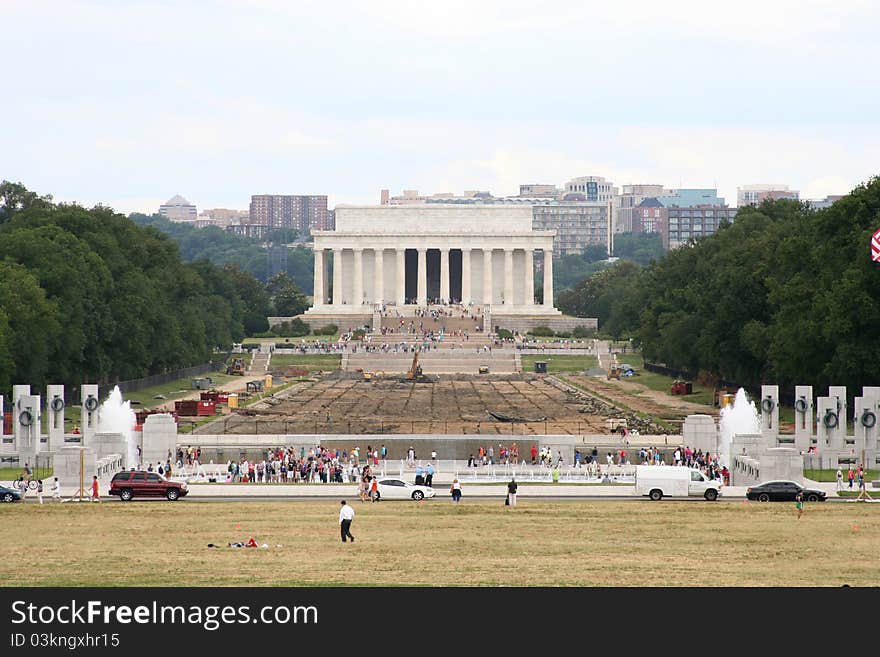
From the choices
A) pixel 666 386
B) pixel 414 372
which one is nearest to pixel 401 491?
pixel 666 386

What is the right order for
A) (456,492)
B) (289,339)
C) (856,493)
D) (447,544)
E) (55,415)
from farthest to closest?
(289,339), (55,415), (856,493), (456,492), (447,544)

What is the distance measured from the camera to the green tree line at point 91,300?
91.7m

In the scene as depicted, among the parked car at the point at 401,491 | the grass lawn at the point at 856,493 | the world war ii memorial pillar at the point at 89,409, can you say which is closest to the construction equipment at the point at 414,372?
the world war ii memorial pillar at the point at 89,409

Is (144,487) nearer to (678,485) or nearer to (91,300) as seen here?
(678,485)

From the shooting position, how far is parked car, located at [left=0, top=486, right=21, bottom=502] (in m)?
55.4

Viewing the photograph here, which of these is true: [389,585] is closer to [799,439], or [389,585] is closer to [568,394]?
[799,439]

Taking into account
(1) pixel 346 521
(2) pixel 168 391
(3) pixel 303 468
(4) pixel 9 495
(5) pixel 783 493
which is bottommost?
(3) pixel 303 468

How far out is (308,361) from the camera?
147 meters

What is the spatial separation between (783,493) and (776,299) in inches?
1409

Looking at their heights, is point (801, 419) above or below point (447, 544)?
above

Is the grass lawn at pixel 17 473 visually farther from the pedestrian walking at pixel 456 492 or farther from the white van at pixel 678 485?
the white van at pixel 678 485

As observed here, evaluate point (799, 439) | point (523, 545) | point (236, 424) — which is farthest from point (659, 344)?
point (523, 545)

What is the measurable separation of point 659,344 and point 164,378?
34.3 meters
